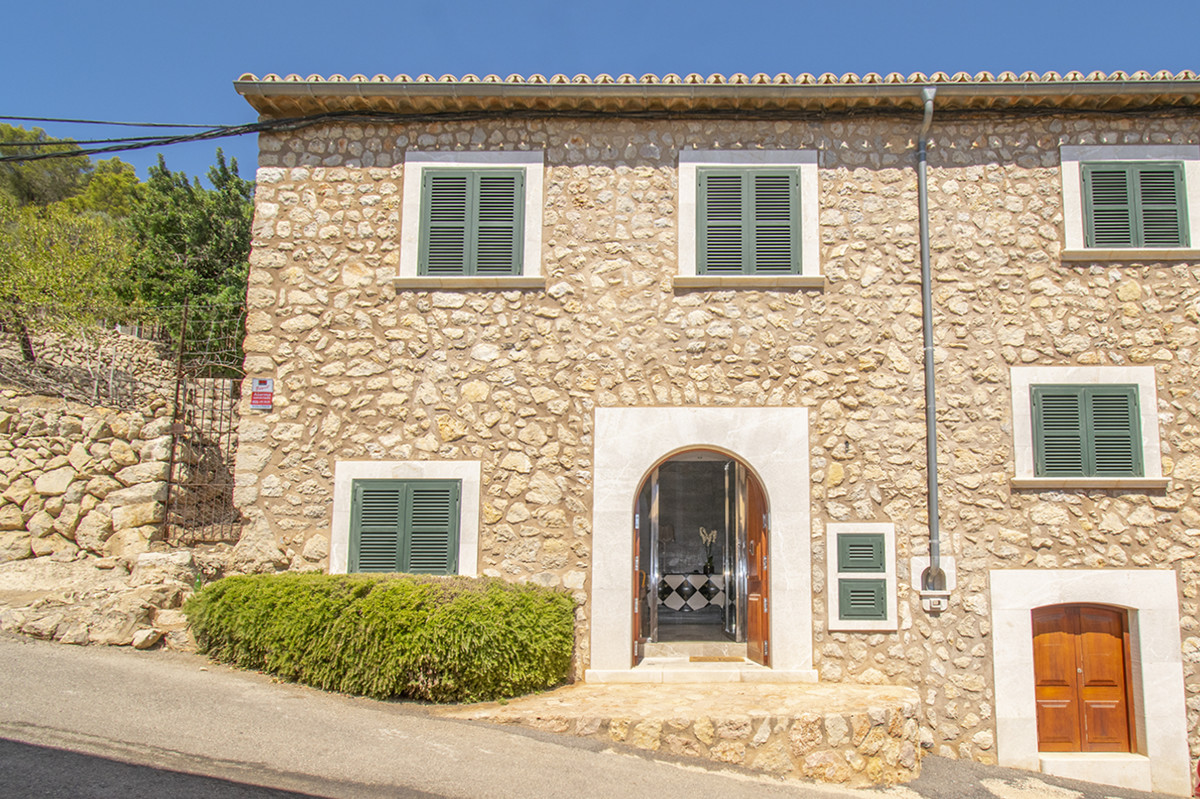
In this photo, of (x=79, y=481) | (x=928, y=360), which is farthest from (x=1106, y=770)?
(x=79, y=481)

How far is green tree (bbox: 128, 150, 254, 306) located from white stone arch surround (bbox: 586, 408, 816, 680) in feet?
47.1

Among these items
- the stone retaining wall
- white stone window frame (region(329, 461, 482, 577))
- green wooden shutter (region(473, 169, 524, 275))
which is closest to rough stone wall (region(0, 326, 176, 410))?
the stone retaining wall

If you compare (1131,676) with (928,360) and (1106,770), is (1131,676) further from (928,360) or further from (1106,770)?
(928,360)

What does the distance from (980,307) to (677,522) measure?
794cm

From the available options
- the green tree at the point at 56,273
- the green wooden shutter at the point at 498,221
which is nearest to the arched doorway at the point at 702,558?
the green wooden shutter at the point at 498,221

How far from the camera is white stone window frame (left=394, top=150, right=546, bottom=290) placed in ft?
27.6

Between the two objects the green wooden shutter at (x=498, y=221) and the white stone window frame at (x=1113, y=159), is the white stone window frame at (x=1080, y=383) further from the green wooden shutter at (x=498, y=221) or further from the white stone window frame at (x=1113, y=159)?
the green wooden shutter at (x=498, y=221)

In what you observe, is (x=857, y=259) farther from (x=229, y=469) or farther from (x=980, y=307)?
(x=229, y=469)

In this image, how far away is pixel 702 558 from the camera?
1493 centimetres

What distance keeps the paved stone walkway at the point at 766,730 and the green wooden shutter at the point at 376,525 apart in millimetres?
1897

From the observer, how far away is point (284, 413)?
834 centimetres

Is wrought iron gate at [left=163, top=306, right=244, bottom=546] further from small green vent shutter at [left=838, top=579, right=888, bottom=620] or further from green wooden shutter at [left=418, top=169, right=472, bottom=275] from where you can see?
small green vent shutter at [left=838, top=579, right=888, bottom=620]

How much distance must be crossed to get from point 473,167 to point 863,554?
18.8 feet

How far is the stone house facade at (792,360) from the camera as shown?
7.96 metres
